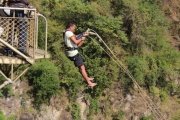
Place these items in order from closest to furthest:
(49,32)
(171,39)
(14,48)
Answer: (14,48), (49,32), (171,39)

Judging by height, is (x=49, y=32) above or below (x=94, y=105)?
above

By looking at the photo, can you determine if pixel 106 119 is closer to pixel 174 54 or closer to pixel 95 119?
pixel 95 119

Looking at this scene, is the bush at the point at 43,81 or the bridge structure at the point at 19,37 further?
the bush at the point at 43,81

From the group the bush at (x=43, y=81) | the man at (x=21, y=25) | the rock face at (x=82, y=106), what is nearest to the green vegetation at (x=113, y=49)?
the bush at (x=43, y=81)

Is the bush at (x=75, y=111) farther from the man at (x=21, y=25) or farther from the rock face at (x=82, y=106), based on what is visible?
the man at (x=21, y=25)

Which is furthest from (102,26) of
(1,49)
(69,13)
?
(1,49)

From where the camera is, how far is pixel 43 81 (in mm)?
20906

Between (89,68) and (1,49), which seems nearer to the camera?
(1,49)

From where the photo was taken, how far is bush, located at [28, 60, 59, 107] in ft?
68.5

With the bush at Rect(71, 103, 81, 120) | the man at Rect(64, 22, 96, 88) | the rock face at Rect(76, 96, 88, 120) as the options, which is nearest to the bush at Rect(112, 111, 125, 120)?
the rock face at Rect(76, 96, 88, 120)

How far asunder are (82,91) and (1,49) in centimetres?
1360

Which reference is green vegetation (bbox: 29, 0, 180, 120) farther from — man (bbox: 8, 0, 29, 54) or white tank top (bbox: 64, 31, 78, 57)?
man (bbox: 8, 0, 29, 54)

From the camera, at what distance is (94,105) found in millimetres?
22562

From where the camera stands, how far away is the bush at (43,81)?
68.5ft
